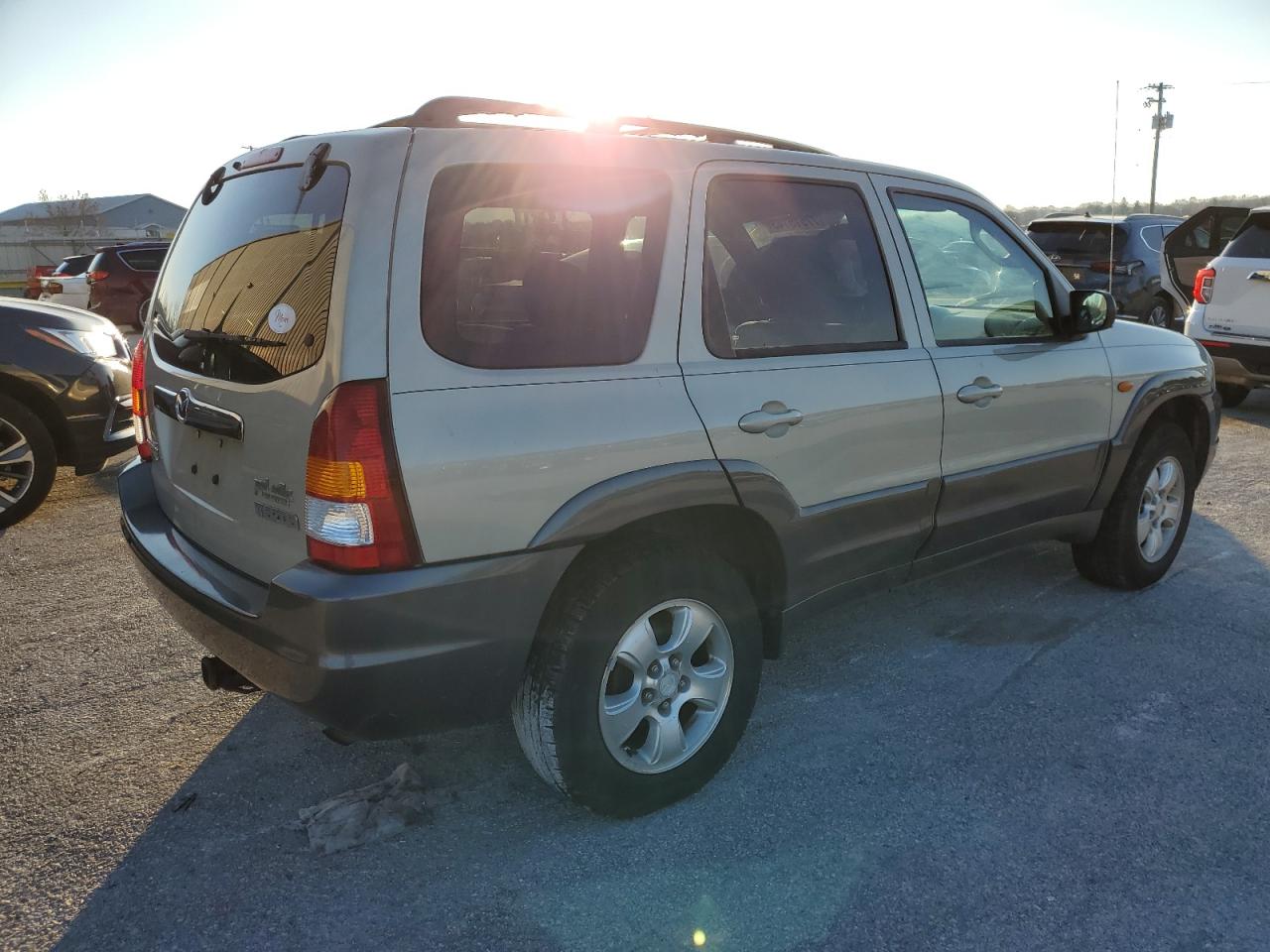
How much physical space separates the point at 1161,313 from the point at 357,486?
12.2 metres

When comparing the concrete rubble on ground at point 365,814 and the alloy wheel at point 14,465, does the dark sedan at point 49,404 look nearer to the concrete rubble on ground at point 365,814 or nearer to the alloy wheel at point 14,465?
the alloy wheel at point 14,465

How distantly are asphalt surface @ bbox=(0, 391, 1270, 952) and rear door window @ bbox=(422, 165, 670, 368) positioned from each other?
4.37ft

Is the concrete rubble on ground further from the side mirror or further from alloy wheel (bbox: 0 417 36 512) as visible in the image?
alloy wheel (bbox: 0 417 36 512)

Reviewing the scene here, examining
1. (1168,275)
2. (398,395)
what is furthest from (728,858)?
(1168,275)

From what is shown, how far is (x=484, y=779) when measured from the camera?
2.90m

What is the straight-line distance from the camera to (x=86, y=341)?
567cm

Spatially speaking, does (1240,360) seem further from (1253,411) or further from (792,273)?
(792,273)

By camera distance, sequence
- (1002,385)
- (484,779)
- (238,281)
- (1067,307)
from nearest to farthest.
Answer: (238,281) → (484,779) → (1002,385) → (1067,307)

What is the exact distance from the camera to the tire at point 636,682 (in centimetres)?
241

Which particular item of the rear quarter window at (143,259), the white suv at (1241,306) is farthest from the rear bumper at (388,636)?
the rear quarter window at (143,259)

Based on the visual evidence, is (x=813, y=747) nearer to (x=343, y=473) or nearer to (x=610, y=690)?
(x=610, y=690)

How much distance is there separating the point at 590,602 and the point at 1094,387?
252 cm

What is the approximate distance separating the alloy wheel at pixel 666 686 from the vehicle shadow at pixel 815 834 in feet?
0.71

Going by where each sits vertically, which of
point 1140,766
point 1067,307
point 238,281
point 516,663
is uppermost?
point 238,281
